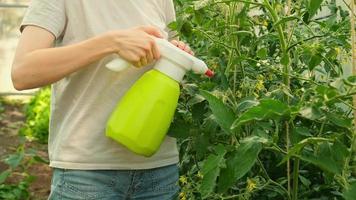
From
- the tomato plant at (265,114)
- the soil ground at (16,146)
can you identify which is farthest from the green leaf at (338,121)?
the soil ground at (16,146)

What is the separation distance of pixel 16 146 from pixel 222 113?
12.7 ft

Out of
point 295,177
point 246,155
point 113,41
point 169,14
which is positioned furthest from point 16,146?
point 246,155

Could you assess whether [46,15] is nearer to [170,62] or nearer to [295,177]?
[170,62]

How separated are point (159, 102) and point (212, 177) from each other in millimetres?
240

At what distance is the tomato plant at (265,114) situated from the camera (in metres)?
0.96

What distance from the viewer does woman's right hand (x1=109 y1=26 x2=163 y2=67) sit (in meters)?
1.16

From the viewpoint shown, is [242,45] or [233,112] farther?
[242,45]

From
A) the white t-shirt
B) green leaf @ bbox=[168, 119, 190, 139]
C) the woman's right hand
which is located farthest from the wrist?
green leaf @ bbox=[168, 119, 190, 139]

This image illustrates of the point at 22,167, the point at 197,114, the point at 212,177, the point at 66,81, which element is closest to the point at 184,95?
the point at 197,114

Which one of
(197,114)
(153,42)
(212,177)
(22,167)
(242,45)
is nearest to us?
(212,177)

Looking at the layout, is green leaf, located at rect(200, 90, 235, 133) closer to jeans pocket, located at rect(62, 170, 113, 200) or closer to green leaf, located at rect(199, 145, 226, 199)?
green leaf, located at rect(199, 145, 226, 199)

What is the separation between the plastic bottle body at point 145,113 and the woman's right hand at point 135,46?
50mm

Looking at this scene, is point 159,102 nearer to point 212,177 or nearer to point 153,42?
point 153,42

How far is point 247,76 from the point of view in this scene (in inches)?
53.9
